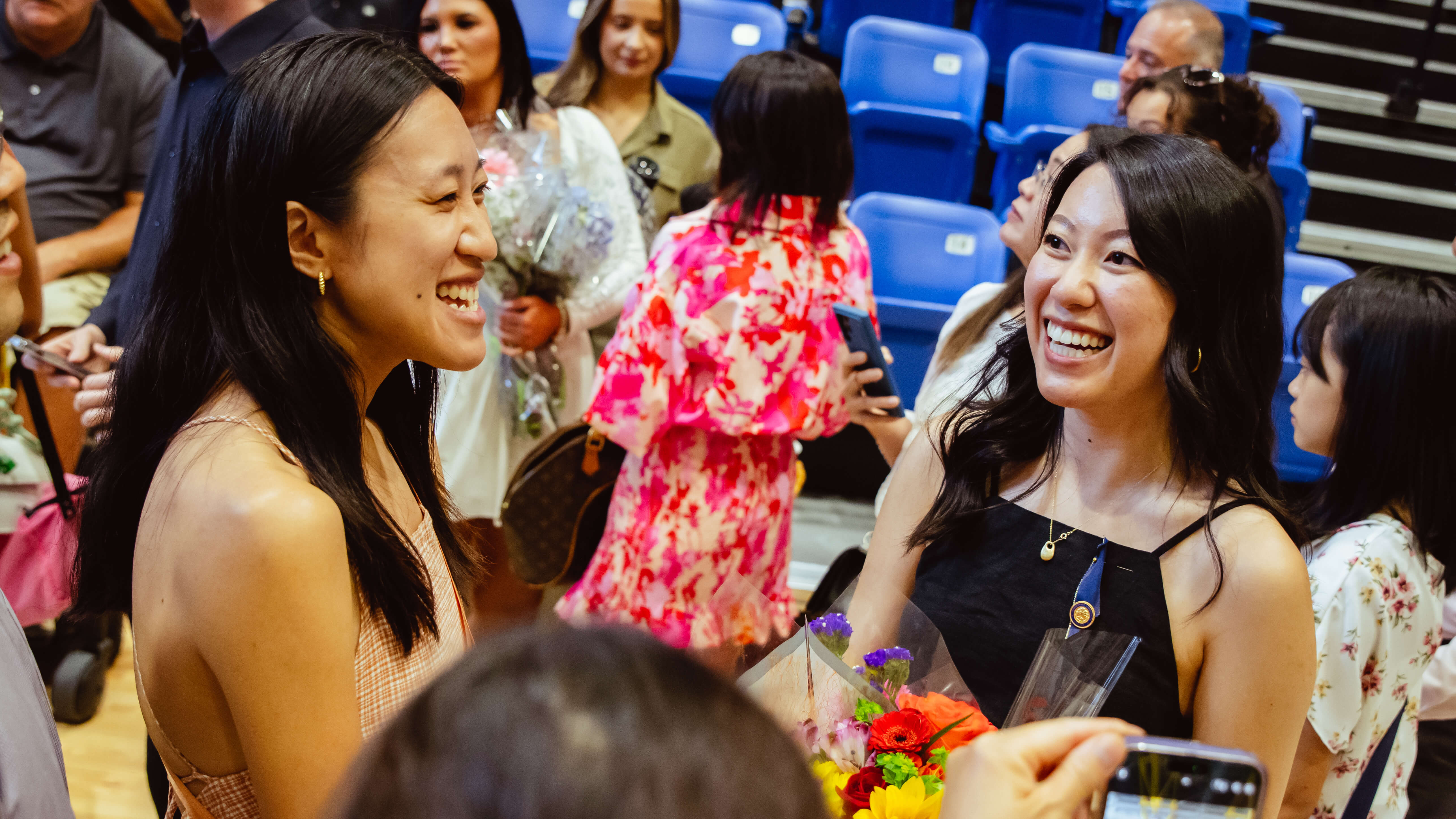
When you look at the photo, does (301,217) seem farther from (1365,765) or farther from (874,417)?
(1365,765)

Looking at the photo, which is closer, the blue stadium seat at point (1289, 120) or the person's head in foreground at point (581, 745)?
the person's head in foreground at point (581, 745)

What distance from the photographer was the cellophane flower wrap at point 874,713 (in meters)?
0.95

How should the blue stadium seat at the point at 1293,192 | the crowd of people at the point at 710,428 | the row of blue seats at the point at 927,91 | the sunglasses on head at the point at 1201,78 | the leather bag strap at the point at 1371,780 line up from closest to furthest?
1. the crowd of people at the point at 710,428
2. the leather bag strap at the point at 1371,780
3. the sunglasses on head at the point at 1201,78
4. the blue stadium seat at the point at 1293,192
5. the row of blue seats at the point at 927,91

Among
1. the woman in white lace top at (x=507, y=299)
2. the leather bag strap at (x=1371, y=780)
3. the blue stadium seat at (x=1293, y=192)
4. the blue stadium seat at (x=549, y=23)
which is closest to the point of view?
the leather bag strap at (x=1371, y=780)

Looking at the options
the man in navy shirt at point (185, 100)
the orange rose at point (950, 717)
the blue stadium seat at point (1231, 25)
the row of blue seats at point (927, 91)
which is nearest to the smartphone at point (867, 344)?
the orange rose at point (950, 717)

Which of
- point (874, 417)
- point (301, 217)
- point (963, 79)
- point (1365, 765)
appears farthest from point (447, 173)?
point (963, 79)

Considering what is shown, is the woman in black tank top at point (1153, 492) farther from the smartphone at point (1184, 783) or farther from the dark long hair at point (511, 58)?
the dark long hair at point (511, 58)

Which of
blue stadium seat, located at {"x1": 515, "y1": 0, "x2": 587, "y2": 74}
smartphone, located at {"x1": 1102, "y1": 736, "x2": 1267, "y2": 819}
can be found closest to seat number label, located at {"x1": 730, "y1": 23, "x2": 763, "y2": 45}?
blue stadium seat, located at {"x1": 515, "y1": 0, "x2": 587, "y2": 74}

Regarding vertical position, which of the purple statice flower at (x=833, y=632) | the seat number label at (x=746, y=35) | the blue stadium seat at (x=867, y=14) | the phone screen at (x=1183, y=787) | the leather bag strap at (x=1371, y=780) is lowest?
the leather bag strap at (x=1371, y=780)

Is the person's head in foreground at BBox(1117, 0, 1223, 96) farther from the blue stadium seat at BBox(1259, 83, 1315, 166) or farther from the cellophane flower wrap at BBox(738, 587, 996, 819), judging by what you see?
the cellophane flower wrap at BBox(738, 587, 996, 819)

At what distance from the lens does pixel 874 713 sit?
3.37 feet

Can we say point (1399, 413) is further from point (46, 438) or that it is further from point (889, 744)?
point (46, 438)

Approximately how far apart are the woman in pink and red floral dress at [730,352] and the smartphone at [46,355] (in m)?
1.07

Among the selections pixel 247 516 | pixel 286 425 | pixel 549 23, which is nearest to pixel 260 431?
pixel 286 425
